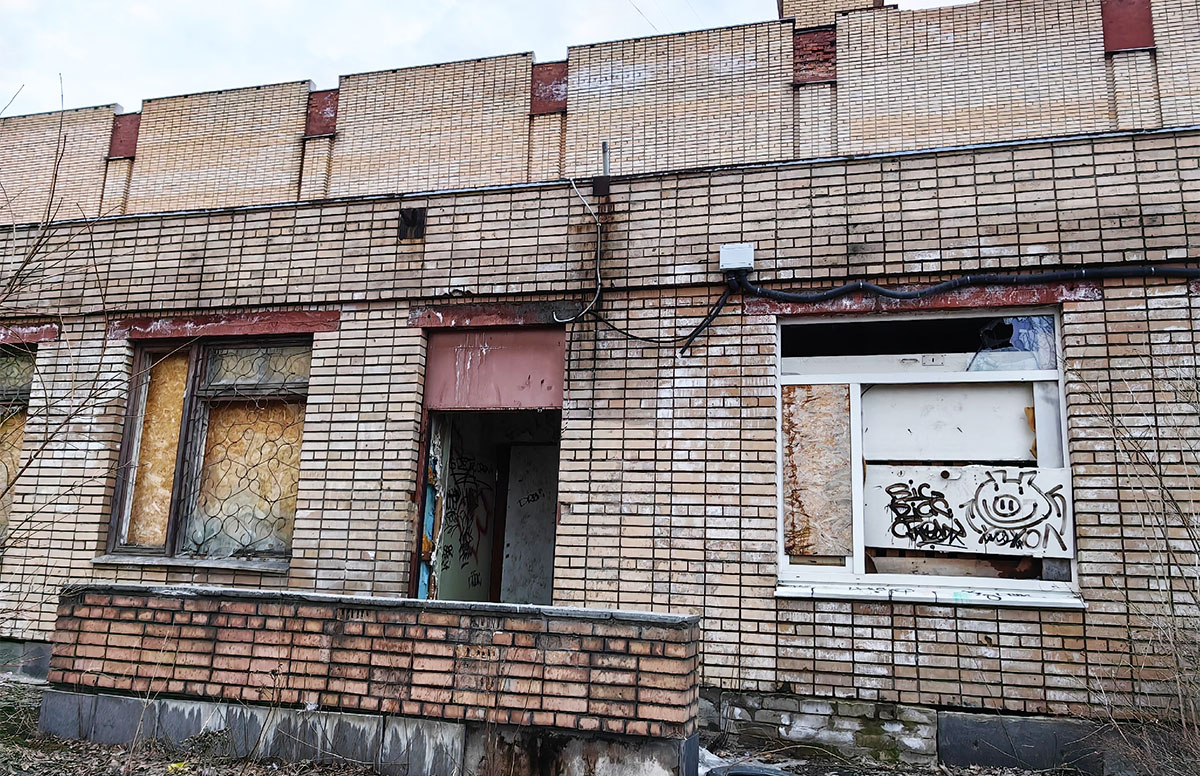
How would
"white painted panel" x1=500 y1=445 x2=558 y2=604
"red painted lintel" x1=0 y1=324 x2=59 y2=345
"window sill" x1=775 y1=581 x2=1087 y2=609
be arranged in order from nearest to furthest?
1. "window sill" x1=775 y1=581 x2=1087 y2=609
2. "red painted lintel" x1=0 y1=324 x2=59 y2=345
3. "white painted panel" x1=500 y1=445 x2=558 y2=604

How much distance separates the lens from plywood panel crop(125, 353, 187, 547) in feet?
24.5

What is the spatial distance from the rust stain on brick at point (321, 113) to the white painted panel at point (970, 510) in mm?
13562

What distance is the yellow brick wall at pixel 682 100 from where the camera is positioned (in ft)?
47.1

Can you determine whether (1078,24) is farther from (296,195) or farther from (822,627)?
(296,195)

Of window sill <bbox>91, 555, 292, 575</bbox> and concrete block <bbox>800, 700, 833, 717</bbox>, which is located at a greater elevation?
window sill <bbox>91, 555, 292, 575</bbox>

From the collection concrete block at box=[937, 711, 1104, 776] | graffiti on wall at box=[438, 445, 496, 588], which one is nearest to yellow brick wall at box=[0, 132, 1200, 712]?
concrete block at box=[937, 711, 1104, 776]

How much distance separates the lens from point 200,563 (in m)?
7.06

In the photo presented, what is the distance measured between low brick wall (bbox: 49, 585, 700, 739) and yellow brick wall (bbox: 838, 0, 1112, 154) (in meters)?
11.3

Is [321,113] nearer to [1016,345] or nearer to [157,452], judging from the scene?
[157,452]

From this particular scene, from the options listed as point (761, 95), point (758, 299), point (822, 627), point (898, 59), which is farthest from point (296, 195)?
point (822, 627)

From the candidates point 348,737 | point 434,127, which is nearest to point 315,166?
point 434,127

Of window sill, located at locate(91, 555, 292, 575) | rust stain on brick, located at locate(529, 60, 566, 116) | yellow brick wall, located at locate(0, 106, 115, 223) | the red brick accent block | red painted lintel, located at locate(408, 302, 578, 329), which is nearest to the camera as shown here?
red painted lintel, located at locate(408, 302, 578, 329)

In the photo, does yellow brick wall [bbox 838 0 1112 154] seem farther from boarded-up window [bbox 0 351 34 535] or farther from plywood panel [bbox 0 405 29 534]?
plywood panel [bbox 0 405 29 534]

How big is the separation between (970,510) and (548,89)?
1175 cm
